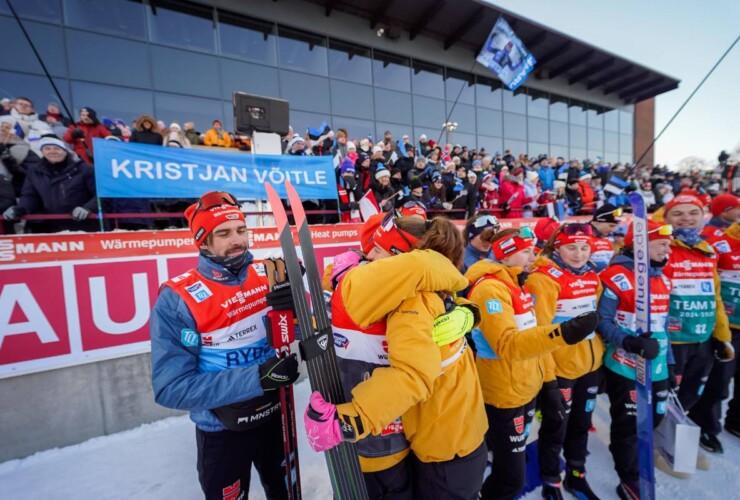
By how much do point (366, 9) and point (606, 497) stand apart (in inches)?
574

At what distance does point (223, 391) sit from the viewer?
1.52 m

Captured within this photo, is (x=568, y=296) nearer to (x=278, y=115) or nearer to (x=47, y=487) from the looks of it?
(x=278, y=115)

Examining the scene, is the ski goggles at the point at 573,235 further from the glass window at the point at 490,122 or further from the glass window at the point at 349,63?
the glass window at the point at 490,122

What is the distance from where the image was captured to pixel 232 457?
5.99 ft

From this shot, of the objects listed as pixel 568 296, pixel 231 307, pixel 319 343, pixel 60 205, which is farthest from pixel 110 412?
pixel 568 296

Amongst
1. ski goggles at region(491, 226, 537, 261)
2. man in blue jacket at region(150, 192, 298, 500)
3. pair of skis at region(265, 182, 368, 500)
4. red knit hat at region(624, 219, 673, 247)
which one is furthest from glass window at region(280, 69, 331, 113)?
pair of skis at region(265, 182, 368, 500)

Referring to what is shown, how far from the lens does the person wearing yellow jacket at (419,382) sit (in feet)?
3.89

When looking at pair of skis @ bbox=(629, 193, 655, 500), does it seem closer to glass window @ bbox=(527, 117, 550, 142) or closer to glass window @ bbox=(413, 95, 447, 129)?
glass window @ bbox=(413, 95, 447, 129)

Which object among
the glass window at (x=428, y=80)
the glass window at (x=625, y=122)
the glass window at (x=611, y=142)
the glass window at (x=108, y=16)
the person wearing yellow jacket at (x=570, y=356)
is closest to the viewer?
the person wearing yellow jacket at (x=570, y=356)

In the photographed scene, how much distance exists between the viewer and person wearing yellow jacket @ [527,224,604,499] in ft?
8.28

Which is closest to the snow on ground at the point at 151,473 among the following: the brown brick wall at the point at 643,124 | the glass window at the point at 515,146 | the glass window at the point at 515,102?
the glass window at the point at 515,146

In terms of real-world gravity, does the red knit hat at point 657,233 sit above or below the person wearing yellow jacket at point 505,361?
above

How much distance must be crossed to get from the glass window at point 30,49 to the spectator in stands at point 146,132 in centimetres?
585

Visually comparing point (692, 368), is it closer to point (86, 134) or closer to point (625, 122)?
point (86, 134)
